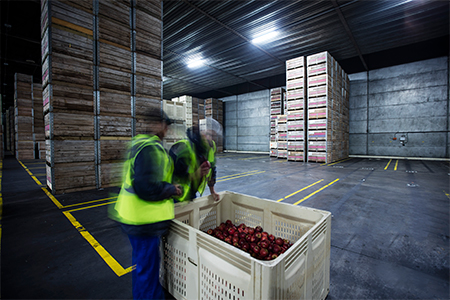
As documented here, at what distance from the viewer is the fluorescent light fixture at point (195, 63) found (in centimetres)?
1703

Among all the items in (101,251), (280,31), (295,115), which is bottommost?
(101,251)

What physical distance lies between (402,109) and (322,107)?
24.0ft

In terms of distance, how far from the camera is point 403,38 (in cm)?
1327

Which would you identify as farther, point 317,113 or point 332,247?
point 317,113

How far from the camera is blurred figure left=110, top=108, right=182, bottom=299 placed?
5.30 feet

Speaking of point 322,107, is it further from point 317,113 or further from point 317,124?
point 317,124

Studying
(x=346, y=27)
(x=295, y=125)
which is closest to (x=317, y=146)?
(x=295, y=125)

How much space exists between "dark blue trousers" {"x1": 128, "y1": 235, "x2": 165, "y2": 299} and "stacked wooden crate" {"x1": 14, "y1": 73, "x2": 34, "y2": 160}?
2126 centimetres

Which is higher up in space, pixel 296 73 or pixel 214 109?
pixel 296 73

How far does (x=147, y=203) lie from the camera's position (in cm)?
169

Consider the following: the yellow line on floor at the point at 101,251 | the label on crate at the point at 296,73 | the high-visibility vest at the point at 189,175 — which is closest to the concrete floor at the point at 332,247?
the yellow line on floor at the point at 101,251

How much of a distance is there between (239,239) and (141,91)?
6451mm

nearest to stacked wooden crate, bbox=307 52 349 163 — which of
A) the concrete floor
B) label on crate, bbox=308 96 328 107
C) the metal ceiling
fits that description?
label on crate, bbox=308 96 328 107

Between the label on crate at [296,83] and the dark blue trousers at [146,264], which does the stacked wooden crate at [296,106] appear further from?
the dark blue trousers at [146,264]
